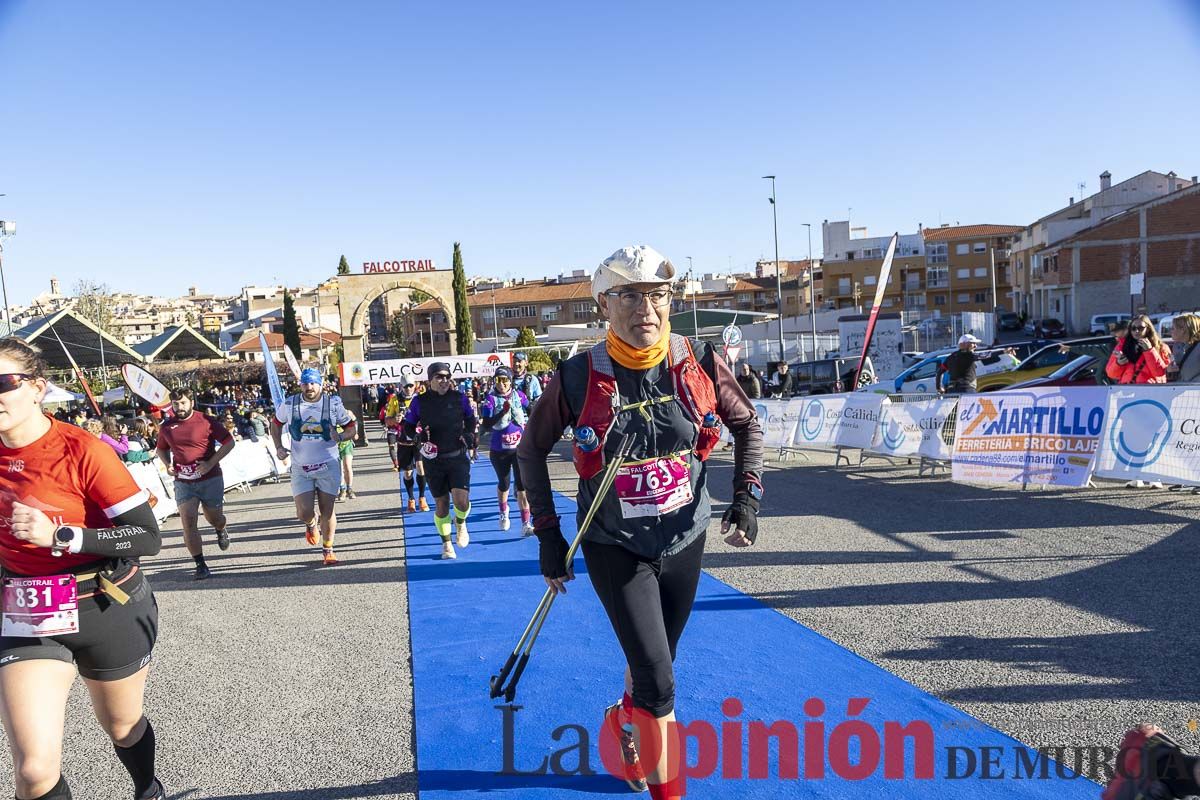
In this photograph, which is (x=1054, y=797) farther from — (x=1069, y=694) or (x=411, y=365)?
(x=411, y=365)

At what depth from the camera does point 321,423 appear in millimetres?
8203

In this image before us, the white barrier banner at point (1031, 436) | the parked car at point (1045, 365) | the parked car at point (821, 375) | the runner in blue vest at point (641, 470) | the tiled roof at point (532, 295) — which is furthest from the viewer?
the tiled roof at point (532, 295)

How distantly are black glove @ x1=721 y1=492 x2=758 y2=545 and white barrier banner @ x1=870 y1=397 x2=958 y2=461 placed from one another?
28.4 feet

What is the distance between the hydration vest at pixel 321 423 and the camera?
816 centimetres

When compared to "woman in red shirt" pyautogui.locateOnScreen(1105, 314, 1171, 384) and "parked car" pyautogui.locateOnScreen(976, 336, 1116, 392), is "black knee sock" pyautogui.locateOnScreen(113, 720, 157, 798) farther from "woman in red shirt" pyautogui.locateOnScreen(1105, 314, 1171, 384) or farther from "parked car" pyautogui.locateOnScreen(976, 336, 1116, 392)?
"parked car" pyautogui.locateOnScreen(976, 336, 1116, 392)

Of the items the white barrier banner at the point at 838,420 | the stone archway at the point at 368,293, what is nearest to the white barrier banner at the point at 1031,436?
the white barrier banner at the point at 838,420

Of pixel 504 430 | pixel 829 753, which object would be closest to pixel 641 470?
pixel 829 753

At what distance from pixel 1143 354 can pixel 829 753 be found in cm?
806

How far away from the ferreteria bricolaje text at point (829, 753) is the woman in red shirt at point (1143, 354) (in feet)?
24.1

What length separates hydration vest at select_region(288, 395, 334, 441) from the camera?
26.8ft

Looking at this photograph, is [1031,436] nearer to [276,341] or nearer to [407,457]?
[407,457]

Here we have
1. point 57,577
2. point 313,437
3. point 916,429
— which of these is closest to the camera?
point 57,577

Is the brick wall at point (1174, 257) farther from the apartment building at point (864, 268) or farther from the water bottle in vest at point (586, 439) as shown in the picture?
the water bottle in vest at point (586, 439)

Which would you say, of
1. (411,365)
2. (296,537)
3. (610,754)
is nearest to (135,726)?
(610,754)
